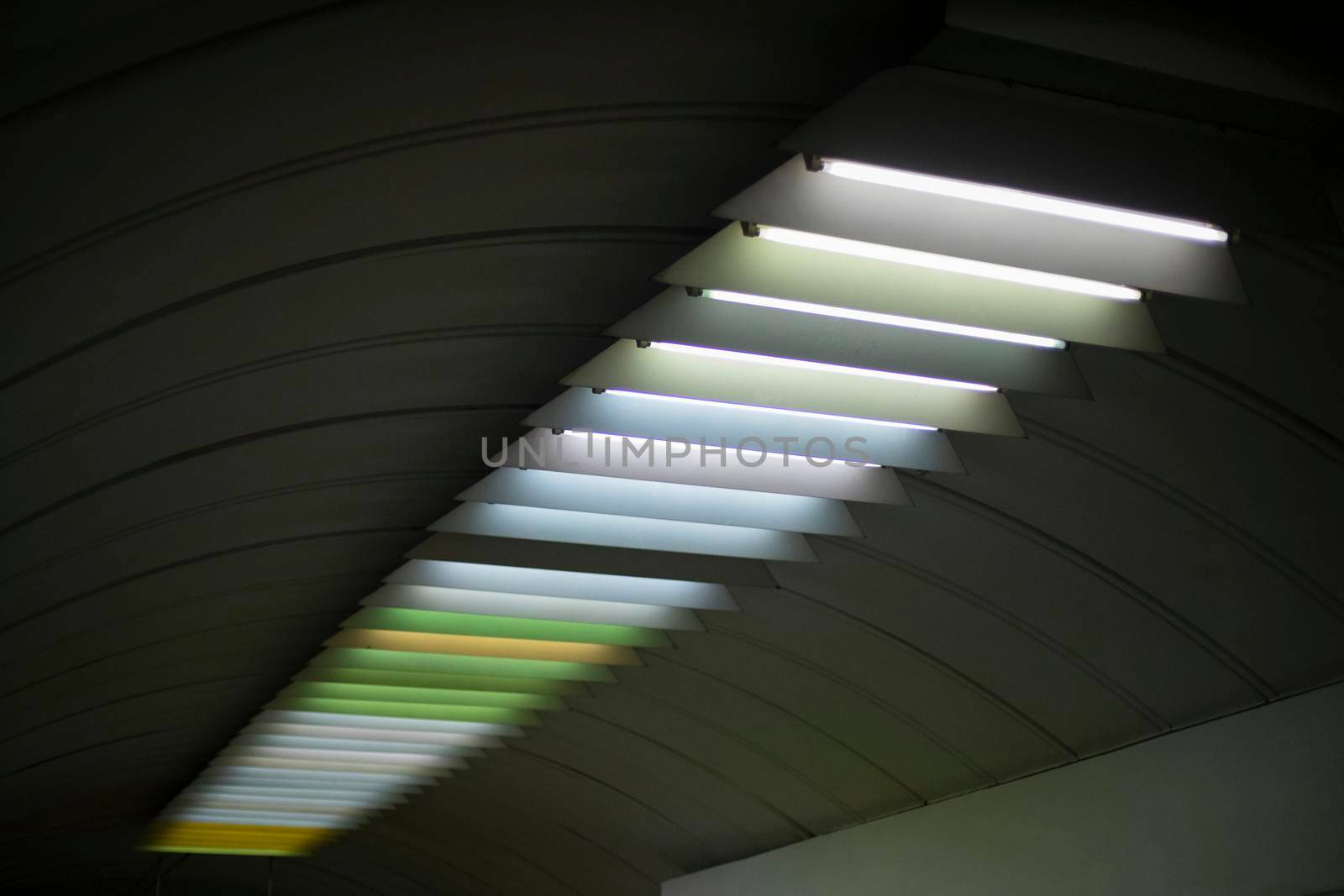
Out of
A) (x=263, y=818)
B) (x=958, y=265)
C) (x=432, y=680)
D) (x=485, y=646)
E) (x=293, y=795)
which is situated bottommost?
(x=263, y=818)

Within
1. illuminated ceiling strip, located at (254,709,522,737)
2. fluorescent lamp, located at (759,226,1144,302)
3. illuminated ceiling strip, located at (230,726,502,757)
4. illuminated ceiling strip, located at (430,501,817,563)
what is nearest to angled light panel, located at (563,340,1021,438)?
fluorescent lamp, located at (759,226,1144,302)

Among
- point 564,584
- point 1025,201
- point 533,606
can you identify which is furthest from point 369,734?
point 1025,201

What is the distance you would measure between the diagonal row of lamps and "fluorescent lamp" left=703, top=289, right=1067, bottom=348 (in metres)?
0.03

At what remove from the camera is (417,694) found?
20.2 meters

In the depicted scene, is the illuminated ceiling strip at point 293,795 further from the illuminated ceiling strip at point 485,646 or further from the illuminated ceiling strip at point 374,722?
the illuminated ceiling strip at point 485,646

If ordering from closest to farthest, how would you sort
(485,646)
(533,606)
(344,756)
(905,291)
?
(905,291)
(533,606)
(485,646)
(344,756)

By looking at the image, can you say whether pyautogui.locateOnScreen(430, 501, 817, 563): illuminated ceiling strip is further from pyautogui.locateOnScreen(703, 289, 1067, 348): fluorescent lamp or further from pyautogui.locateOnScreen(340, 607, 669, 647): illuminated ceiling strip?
pyautogui.locateOnScreen(703, 289, 1067, 348): fluorescent lamp

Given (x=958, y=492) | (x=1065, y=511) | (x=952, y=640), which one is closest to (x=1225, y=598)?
(x=1065, y=511)

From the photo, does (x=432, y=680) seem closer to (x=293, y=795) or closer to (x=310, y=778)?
(x=310, y=778)

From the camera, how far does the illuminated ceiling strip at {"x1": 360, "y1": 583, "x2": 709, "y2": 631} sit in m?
15.6

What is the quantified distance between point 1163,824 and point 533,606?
295 inches

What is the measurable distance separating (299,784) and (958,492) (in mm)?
18262

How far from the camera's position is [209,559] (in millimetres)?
A: 13977

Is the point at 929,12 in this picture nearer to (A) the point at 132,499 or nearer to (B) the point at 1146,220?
(B) the point at 1146,220
